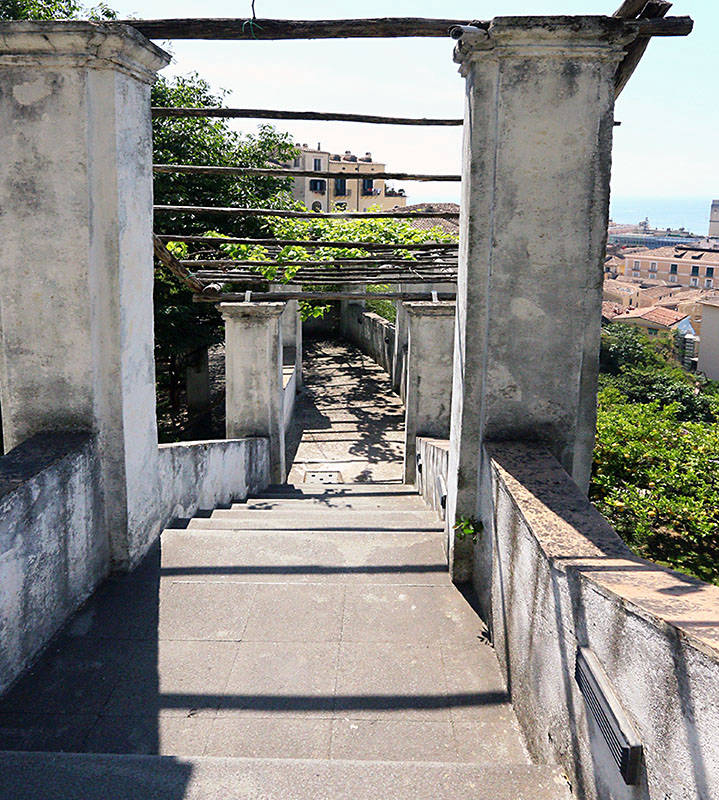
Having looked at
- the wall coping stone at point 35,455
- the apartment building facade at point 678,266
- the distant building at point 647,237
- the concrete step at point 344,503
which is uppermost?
the distant building at point 647,237

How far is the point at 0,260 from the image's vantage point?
12.9 ft

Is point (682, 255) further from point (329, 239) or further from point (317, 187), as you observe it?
point (329, 239)

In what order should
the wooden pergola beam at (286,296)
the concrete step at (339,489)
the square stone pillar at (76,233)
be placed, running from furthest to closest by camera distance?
the concrete step at (339,489) < the wooden pergola beam at (286,296) < the square stone pillar at (76,233)

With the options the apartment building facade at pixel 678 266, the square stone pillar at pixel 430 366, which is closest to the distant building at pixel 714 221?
the apartment building facade at pixel 678 266

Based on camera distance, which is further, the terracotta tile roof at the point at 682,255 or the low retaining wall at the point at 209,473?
the terracotta tile roof at the point at 682,255

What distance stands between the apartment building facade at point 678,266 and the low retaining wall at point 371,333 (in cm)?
6110

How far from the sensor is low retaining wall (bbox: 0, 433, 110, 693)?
323 centimetres

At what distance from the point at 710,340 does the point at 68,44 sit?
37.4 meters

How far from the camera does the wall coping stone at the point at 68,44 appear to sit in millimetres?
3625

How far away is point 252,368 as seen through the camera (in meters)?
9.62

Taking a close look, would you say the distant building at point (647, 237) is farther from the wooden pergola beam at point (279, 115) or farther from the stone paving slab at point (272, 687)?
the stone paving slab at point (272, 687)

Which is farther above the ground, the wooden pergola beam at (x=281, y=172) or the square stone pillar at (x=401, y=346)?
the wooden pergola beam at (x=281, y=172)

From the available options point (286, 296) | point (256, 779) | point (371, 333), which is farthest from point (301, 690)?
point (371, 333)

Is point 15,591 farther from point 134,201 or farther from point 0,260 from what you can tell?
point 134,201
